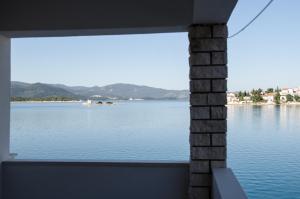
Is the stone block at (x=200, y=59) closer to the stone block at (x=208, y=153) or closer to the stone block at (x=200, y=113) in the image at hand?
the stone block at (x=200, y=113)

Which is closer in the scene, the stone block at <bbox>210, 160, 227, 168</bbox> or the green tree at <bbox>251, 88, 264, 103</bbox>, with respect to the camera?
the stone block at <bbox>210, 160, 227, 168</bbox>

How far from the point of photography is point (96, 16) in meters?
2.90

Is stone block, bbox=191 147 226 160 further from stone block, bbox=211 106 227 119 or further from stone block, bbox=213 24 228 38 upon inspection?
stone block, bbox=213 24 228 38

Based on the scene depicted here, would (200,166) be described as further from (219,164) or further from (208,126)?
(208,126)

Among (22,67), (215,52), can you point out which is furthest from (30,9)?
(22,67)

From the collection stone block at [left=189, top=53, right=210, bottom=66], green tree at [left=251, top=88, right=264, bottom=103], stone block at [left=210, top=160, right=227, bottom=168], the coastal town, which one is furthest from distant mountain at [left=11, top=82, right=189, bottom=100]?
stone block at [left=210, top=160, right=227, bottom=168]

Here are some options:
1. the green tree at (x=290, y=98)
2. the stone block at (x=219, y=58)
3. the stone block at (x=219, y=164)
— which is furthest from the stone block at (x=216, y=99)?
the green tree at (x=290, y=98)

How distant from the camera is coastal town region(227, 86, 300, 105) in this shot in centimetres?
624

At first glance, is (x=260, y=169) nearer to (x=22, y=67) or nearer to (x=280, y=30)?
(x=280, y=30)

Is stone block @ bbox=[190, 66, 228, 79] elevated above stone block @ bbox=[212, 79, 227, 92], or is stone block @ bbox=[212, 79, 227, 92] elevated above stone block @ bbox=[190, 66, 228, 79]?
stone block @ bbox=[190, 66, 228, 79]

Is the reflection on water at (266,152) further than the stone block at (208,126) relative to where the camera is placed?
Yes

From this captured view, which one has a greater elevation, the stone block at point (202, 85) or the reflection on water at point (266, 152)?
the stone block at point (202, 85)

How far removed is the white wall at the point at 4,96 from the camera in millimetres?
3185

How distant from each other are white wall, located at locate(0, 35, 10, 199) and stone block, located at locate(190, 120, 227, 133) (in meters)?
1.83
